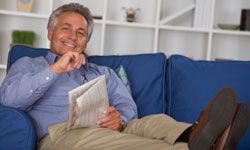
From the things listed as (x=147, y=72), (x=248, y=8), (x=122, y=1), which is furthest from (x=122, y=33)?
(x=147, y=72)

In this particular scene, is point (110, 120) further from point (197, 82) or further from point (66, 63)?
point (197, 82)

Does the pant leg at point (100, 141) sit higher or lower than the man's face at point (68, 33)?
lower

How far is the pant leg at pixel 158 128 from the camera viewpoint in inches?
67.1

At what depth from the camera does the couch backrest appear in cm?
241

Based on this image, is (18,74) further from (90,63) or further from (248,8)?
(248,8)

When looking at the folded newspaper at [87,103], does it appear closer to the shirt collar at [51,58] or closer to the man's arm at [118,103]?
the man's arm at [118,103]

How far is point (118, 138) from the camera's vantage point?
5.58ft

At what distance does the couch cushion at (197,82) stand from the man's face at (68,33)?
532mm

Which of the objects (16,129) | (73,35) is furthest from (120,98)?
(16,129)

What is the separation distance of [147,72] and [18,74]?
76 cm

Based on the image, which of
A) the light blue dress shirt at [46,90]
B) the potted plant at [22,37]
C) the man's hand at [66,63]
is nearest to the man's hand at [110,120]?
the light blue dress shirt at [46,90]

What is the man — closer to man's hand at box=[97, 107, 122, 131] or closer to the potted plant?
man's hand at box=[97, 107, 122, 131]

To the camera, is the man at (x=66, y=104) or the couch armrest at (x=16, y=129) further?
the couch armrest at (x=16, y=129)

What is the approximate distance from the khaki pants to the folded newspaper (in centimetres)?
5
